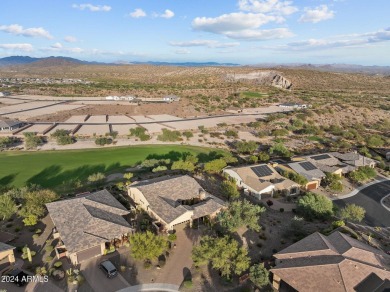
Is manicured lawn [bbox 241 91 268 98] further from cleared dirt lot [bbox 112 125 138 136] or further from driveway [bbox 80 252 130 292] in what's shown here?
driveway [bbox 80 252 130 292]

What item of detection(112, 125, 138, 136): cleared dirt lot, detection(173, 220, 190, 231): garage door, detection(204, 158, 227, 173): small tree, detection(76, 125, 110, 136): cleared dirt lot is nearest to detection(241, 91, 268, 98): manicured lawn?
detection(112, 125, 138, 136): cleared dirt lot

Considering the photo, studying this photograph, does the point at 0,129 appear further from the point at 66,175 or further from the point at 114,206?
the point at 114,206

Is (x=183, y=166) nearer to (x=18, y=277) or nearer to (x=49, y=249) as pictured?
(x=49, y=249)

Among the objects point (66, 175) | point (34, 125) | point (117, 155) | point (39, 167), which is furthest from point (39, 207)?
point (34, 125)

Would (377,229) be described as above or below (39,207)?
below

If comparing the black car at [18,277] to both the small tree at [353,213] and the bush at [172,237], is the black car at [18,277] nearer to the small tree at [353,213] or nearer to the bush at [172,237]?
the bush at [172,237]

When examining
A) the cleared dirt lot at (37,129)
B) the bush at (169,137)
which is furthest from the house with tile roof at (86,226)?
the cleared dirt lot at (37,129)
